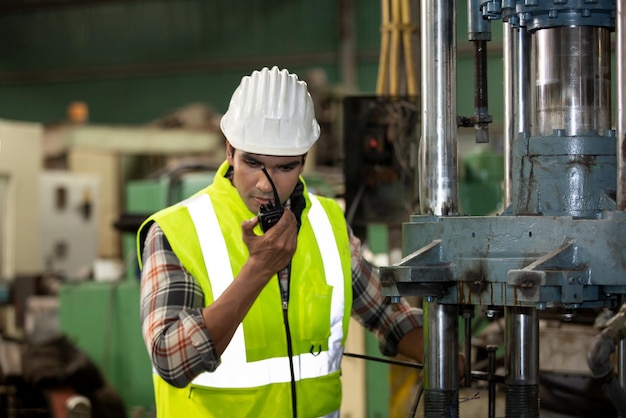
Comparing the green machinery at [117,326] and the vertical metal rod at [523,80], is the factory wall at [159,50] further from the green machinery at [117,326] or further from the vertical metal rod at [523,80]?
the vertical metal rod at [523,80]

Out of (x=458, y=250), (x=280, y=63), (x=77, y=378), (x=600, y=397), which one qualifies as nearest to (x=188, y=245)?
(x=458, y=250)

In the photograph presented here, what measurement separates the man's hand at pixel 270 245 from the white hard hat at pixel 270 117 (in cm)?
18

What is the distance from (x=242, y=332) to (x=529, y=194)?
0.63 m

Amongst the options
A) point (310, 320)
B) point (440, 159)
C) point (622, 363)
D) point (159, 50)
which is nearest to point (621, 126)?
point (440, 159)

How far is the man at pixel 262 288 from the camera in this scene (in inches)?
72.9

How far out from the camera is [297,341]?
1944mm

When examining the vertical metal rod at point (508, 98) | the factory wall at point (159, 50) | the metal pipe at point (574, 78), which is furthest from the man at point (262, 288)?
the factory wall at point (159, 50)

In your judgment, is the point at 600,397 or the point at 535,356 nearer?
the point at 535,356

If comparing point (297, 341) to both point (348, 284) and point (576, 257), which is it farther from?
point (576, 257)

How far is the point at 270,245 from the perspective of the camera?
1.76m

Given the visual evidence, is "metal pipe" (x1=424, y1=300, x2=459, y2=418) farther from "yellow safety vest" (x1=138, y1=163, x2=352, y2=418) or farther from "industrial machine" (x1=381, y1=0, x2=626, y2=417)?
"yellow safety vest" (x1=138, y1=163, x2=352, y2=418)

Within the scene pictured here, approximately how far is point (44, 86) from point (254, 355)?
11.2 metres

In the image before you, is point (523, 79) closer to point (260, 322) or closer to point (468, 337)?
point (468, 337)

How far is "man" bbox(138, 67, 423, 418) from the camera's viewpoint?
6.07 feet
